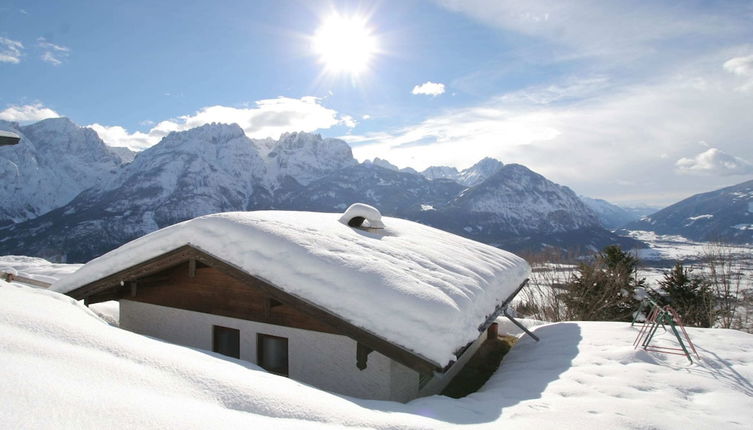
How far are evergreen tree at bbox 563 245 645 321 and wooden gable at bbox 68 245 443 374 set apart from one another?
54.1 ft

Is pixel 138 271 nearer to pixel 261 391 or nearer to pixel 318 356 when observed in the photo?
pixel 318 356

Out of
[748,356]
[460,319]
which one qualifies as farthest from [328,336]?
[748,356]

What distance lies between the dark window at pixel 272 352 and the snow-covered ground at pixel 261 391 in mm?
3678

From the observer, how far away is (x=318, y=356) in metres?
8.55

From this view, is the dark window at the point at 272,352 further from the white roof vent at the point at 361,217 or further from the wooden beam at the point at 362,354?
the white roof vent at the point at 361,217

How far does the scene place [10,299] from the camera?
5066 millimetres

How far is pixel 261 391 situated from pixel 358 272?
12.5 feet

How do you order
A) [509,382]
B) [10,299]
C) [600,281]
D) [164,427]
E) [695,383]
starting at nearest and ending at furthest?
[164,427] → [10,299] → [695,383] → [509,382] → [600,281]

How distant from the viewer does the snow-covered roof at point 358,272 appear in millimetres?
6996

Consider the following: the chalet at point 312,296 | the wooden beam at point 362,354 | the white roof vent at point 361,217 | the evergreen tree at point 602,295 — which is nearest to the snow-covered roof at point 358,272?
the chalet at point 312,296

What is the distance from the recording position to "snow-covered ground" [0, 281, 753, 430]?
3.07 m

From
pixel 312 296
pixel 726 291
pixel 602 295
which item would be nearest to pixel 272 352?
pixel 312 296

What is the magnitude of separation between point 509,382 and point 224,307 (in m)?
7.08

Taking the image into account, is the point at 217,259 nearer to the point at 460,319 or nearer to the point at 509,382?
the point at 460,319
